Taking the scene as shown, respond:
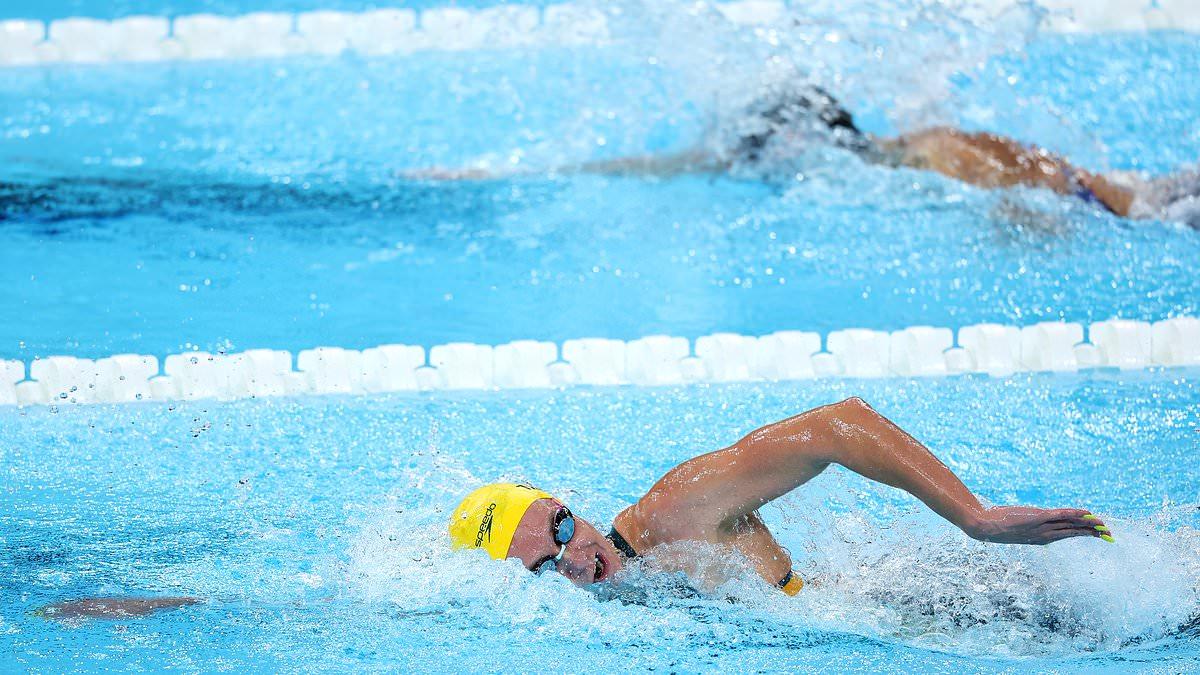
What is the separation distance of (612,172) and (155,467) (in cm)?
247

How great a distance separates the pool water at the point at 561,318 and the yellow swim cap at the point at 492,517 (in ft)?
0.19

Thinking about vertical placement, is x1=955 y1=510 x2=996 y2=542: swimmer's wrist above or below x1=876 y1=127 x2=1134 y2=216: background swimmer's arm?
below

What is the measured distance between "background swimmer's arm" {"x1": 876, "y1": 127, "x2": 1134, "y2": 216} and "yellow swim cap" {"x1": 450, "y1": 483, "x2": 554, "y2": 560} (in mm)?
2778

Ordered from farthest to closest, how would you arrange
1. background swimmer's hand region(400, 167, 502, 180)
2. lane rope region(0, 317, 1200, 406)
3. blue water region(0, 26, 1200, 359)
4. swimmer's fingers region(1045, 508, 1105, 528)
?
background swimmer's hand region(400, 167, 502, 180) → blue water region(0, 26, 1200, 359) → lane rope region(0, 317, 1200, 406) → swimmer's fingers region(1045, 508, 1105, 528)

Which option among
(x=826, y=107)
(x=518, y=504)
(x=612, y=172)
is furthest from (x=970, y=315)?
(x=518, y=504)

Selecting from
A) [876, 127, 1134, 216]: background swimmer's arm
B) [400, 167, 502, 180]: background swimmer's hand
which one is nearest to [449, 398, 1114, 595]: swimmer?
[876, 127, 1134, 216]: background swimmer's arm

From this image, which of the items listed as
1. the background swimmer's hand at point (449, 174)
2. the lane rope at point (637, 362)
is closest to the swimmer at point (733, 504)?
the lane rope at point (637, 362)

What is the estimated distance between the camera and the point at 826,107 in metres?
5.47

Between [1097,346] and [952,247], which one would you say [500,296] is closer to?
[952,247]

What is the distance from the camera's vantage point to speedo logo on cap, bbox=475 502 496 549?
2795 millimetres

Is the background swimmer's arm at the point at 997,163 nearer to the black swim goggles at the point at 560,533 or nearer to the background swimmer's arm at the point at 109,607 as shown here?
the black swim goggles at the point at 560,533

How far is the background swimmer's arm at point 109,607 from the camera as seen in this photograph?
2.84m

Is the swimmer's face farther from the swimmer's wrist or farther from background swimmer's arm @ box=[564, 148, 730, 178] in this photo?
background swimmer's arm @ box=[564, 148, 730, 178]

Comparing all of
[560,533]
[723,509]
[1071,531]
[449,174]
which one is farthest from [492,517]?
[449,174]
